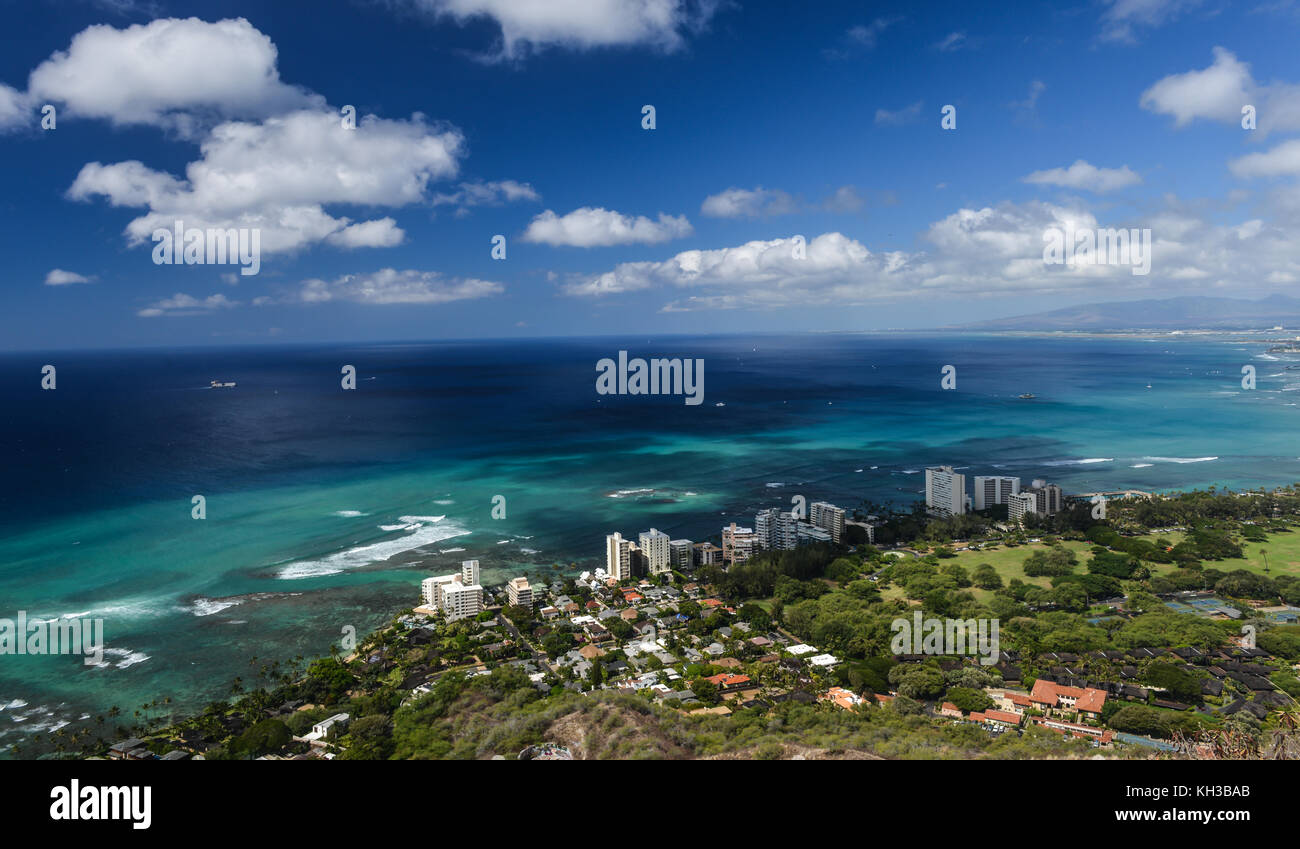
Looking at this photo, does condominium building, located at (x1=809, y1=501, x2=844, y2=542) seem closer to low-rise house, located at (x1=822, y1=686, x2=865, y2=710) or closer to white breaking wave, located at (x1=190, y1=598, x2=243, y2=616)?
low-rise house, located at (x1=822, y1=686, x2=865, y2=710)

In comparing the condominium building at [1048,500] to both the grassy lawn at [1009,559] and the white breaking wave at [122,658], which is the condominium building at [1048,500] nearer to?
the grassy lawn at [1009,559]

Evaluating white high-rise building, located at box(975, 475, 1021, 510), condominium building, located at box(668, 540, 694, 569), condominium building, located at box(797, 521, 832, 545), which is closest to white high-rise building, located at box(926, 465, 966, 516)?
white high-rise building, located at box(975, 475, 1021, 510)

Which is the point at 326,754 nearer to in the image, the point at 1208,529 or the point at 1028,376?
the point at 1208,529

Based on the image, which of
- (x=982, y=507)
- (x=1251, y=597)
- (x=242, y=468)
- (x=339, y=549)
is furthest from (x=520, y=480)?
(x=1251, y=597)

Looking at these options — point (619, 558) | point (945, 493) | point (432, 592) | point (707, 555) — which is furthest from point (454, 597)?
point (945, 493)

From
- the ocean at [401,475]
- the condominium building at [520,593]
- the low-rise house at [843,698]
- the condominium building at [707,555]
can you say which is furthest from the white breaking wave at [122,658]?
the low-rise house at [843,698]
